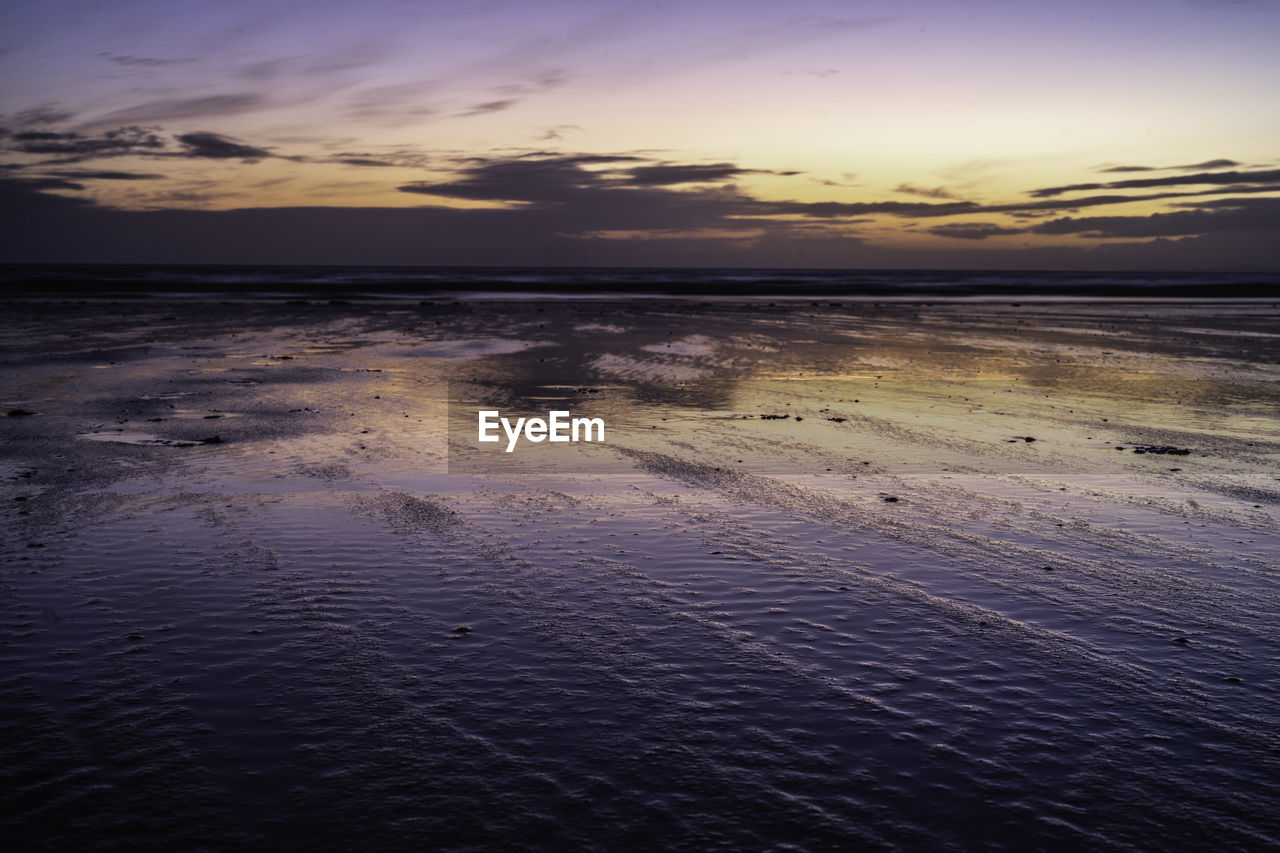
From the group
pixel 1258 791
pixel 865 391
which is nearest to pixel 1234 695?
pixel 1258 791

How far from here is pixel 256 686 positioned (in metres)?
5.79

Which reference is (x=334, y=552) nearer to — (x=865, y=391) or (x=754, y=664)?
(x=754, y=664)

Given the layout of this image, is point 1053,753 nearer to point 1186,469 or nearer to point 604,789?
point 604,789

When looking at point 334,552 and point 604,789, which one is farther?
point 334,552

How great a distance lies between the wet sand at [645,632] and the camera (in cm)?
455

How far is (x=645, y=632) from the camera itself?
22.1ft

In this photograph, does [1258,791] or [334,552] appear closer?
[1258,791]

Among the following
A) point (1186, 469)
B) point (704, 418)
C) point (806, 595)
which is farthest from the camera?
point (704, 418)

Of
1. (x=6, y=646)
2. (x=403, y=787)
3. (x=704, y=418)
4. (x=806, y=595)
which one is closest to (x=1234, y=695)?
(x=806, y=595)

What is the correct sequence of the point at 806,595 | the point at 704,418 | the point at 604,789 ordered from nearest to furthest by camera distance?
the point at 604,789 < the point at 806,595 < the point at 704,418

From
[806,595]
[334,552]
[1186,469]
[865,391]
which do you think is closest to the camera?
[806,595]

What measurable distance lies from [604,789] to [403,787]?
103 centimetres

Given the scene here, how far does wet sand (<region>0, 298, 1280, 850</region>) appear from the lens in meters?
4.55

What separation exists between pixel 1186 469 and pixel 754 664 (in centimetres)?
906
